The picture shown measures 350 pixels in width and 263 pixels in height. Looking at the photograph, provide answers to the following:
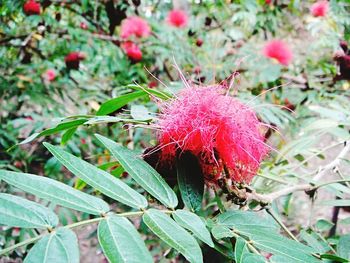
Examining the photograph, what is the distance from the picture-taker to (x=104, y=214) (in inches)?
18.5

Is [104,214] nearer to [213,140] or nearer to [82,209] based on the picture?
[82,209]

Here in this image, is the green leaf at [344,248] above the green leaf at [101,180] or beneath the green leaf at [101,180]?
beneath

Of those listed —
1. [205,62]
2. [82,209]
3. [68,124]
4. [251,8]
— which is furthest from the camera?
[205,62]

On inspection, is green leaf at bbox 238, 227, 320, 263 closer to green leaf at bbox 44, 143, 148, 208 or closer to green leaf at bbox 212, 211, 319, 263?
green leaf at bbox 212, 211, 319, 263

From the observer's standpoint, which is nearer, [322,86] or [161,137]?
[161,137]

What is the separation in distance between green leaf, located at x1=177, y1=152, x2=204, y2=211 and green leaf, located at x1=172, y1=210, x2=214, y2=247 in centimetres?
7

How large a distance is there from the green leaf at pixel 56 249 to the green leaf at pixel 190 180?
0.68ft

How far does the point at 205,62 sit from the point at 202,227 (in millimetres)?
1955

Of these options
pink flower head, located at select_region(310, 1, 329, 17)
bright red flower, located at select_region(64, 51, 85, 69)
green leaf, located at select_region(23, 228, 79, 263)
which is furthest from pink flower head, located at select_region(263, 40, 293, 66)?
green leaf, located at select_region(23, 228, 79, 263)

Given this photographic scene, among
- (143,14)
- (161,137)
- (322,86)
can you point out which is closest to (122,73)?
(143,14)

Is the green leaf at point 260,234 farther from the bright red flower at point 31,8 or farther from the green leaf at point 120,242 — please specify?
the bright red flower at point 31,8

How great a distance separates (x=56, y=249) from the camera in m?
Result: 0.40

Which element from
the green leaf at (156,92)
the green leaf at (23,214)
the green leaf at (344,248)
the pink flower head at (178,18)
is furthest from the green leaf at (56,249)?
the pink flower head at (178,18)

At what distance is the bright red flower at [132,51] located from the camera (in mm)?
2125
